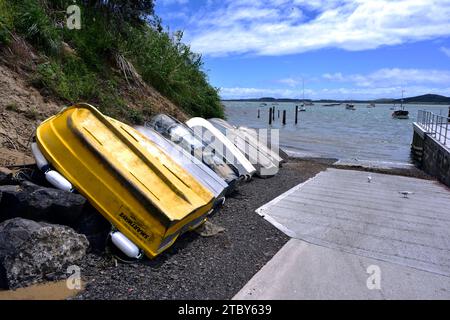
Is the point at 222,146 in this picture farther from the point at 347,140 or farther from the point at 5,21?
the point at 347,140

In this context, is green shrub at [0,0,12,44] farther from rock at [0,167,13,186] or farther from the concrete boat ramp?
the concrete boat ramp

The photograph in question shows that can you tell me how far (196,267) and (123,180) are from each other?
1190mm

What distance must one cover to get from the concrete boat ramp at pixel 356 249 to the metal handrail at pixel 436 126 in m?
8.74

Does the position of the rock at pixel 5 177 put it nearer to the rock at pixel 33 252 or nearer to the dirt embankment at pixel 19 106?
the dirt embankment at pixel 19 106

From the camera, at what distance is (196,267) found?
14.4 ft

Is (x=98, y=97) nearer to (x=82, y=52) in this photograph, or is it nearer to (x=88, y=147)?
(x=82, y=52)

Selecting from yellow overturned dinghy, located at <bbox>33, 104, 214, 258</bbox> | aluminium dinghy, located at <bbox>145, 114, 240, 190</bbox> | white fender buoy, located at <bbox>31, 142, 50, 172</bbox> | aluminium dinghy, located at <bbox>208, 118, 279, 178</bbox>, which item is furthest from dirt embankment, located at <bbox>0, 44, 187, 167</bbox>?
aluminium dinghy, located at <bbox>208, 118, 279, 178</bbox>

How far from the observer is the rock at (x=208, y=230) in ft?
17.6

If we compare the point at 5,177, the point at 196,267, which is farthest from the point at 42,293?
the point at 5,177

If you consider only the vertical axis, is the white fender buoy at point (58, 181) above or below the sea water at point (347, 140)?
above

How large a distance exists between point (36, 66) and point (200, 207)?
5.05 m

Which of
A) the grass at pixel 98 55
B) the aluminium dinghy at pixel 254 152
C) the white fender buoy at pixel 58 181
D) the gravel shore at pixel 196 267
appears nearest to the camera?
the gravel shore at pixel 196 267

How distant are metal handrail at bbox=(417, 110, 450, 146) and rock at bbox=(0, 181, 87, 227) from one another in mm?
14058
